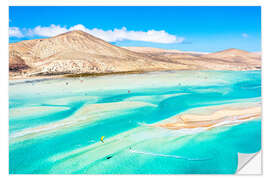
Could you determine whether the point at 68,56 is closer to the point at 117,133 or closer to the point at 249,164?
the point at 117,133

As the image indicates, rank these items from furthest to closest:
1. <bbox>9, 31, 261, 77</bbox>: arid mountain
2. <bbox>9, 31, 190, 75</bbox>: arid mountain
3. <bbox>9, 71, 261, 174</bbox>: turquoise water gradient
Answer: <bbox>9, 31, 190, 75</bbox>: arid mountain, <bbox>9, 31, 261, 77</bbox>: arid mountain, <bbox>9, 71, 261, 174</bbox>: turquoise water gradient

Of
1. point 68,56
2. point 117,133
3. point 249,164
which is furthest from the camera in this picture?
point 68,56

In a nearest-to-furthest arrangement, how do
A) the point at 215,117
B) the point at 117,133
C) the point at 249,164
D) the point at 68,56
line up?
the point at 249,164, the point at 117,133, the point at 215,117, the point at 68,56

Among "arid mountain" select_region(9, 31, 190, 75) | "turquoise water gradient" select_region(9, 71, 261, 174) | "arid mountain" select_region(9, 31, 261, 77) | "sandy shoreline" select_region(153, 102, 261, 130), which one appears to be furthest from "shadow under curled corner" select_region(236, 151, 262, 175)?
"arid mountain" select_region(9, 31, 190, 75)

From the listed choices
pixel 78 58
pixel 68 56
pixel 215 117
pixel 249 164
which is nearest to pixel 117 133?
pixel 215 117

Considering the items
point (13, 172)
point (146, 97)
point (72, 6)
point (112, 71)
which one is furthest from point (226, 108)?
point (13, 172)

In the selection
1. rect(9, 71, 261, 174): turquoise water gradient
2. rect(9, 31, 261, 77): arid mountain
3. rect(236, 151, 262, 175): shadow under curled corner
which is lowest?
rect(236, 151, 262, 175): shadow under curled corner

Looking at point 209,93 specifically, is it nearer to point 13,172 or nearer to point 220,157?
point 220,157

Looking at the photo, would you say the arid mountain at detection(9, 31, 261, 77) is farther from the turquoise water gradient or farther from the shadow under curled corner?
the shadow under curled corner

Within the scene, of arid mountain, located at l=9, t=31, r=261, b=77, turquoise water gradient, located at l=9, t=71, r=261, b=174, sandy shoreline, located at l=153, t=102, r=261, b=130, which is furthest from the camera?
arid mountain, located at l=9, t=31, r=261, b=77
